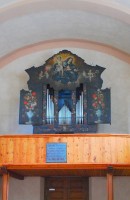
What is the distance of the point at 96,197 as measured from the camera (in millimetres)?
13852

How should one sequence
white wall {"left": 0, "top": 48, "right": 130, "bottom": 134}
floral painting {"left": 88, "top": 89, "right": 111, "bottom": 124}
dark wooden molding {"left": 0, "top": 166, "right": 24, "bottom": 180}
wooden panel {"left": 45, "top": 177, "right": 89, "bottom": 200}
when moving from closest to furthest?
dark wooden molding {"left": 0, "top": 166, "right": 24, "bottom": 180}
floral painting {"left": 88, "top": 89, "right": 111, "bottom": 124}
wooden panel {"left": 45, "top": 177, "right": 89, "bottom": 200}
white wall {"left": 0, "top": 48, "right": 130, "bottom": 134}

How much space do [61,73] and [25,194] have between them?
417 cm

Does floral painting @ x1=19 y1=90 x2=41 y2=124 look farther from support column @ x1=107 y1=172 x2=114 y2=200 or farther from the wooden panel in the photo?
support column @ x1=107 y1=172 x2=114 y2=200

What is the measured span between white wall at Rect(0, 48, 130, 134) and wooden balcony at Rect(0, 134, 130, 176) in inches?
95.0

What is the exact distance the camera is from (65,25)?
45.0 ft

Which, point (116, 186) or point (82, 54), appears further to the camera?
point (82, 54)

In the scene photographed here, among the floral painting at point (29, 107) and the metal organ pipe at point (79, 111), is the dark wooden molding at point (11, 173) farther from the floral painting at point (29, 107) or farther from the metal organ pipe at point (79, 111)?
the metal organ pipe at point (79, 111)

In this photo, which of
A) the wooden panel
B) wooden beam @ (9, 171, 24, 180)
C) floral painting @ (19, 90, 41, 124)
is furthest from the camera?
the wooden panel

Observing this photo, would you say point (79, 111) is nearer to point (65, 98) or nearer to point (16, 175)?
point (65, 98)

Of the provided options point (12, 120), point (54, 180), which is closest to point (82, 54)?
point (12, 120)

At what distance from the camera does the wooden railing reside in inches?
461

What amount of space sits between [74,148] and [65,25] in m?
4.18

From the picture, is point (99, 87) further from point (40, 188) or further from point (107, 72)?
point (40, 188)

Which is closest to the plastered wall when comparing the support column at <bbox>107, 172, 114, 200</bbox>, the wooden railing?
the support column at <bbox>107, 172, 114, 200</bbox>
